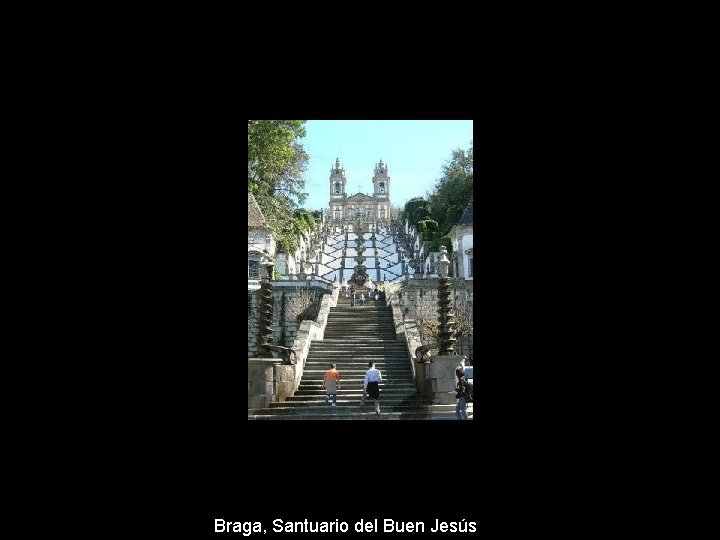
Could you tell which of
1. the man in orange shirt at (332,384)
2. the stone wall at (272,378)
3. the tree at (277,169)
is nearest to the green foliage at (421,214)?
the tree at (277,169)

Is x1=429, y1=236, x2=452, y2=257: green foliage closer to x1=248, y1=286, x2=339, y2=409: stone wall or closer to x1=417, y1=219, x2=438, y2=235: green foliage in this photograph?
x1=417, y1=219, x2=438, y2=235: green foliage

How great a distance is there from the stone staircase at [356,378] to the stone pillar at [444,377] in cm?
20

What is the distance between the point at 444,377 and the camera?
14148 mm

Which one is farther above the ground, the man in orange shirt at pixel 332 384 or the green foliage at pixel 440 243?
the green foliage at pixel 440 243

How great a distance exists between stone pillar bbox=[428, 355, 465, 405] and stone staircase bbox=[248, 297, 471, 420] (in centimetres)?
20

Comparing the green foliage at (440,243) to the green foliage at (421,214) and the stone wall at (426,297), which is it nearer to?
the green foliage at (421,214)

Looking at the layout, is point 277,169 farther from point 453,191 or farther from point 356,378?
point 356,378

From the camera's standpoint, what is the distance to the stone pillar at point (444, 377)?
46.2ft

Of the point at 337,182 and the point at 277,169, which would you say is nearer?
the point at 277,169

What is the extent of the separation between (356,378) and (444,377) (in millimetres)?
2466

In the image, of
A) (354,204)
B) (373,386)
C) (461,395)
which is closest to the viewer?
(461,395)

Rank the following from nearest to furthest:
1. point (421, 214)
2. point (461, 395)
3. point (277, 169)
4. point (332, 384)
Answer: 1. point (461, 395)
2. point (332, 384)
3. point (277, 169)
4. point (421, 214)

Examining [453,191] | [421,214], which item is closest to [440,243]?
[453,191]

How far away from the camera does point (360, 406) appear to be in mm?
14141
